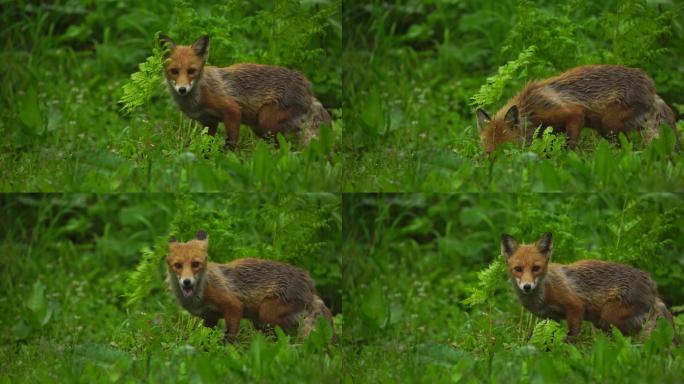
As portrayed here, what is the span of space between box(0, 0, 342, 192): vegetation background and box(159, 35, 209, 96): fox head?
5.4 inches

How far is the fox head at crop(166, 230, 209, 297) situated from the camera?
11.2 m

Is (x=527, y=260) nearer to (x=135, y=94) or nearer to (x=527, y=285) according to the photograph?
(x=527, y=285)

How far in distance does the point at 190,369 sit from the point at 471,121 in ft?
10.1

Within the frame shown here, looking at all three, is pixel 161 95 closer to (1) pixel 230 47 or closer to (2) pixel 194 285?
(1) pixel 230 47

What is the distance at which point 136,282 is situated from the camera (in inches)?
450

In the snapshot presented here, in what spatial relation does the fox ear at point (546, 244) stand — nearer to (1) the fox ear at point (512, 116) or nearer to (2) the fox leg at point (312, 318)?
(1) the fox ear at point (512, 116)

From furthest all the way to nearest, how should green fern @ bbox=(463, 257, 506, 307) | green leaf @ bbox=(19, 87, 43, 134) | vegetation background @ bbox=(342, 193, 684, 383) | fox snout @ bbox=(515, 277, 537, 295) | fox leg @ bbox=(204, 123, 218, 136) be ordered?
green leaf @ bbox=(19, 87, 43, 134) < fox leg @ bbox=(204, 123, 218, 136) < green fern @ bbox=(463, 257, 506, 307) < vegetation background @ bbox=(342, 193, 684, 383) < fox snout @ bbox=(515, 277, 537, 295)

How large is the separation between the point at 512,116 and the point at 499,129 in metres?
0.15

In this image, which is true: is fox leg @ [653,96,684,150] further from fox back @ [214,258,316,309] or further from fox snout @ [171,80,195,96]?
fox snout @ [171,80,195,96]

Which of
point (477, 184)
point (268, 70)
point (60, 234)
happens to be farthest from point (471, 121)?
point (60, 234)

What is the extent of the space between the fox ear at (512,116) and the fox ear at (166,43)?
2.79 meters

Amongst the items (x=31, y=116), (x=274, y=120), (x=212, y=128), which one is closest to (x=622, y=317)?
(x=274, y=120)

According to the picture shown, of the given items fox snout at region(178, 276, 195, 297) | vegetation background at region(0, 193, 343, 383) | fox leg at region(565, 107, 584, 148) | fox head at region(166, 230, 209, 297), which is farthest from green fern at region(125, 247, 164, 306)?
fox leg at region(565, 107, 584, 148)

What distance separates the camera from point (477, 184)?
11344 mm
